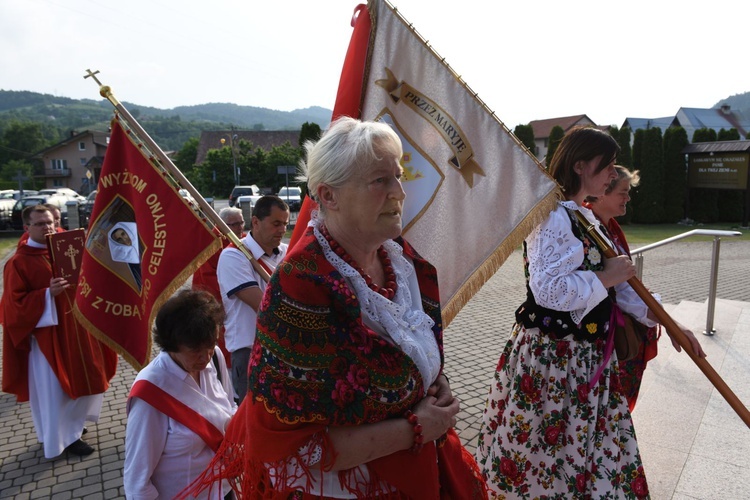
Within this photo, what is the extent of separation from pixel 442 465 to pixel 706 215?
2636 centimetres

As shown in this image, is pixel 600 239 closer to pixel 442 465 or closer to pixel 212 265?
pixel 442 465

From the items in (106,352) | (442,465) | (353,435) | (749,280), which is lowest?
(749,280)

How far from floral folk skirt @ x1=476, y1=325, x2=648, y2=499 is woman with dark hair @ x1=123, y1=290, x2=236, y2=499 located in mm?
1487

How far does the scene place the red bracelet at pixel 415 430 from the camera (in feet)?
4.68

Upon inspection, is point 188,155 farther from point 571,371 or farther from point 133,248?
point 571,371

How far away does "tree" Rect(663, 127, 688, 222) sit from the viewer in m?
23.0

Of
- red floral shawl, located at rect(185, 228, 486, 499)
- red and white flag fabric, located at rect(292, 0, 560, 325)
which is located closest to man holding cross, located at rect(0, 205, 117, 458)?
red and white flag fabric, located at rect(292, 0, 560, 325)

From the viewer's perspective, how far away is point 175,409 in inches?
82.7

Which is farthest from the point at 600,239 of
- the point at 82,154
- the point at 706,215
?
the point at 82,154

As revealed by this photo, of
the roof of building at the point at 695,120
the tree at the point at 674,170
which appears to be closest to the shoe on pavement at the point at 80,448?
the tree at the point at 674,170

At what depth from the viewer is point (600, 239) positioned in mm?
2498

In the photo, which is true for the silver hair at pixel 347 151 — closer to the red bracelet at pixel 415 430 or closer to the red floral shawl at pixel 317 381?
the red floral shawl at pixel 317 381

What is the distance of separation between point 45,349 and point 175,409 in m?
2.79

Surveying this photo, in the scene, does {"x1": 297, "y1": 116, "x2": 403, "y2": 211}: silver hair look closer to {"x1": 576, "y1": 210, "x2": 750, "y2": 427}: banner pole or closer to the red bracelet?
the red bracelet
